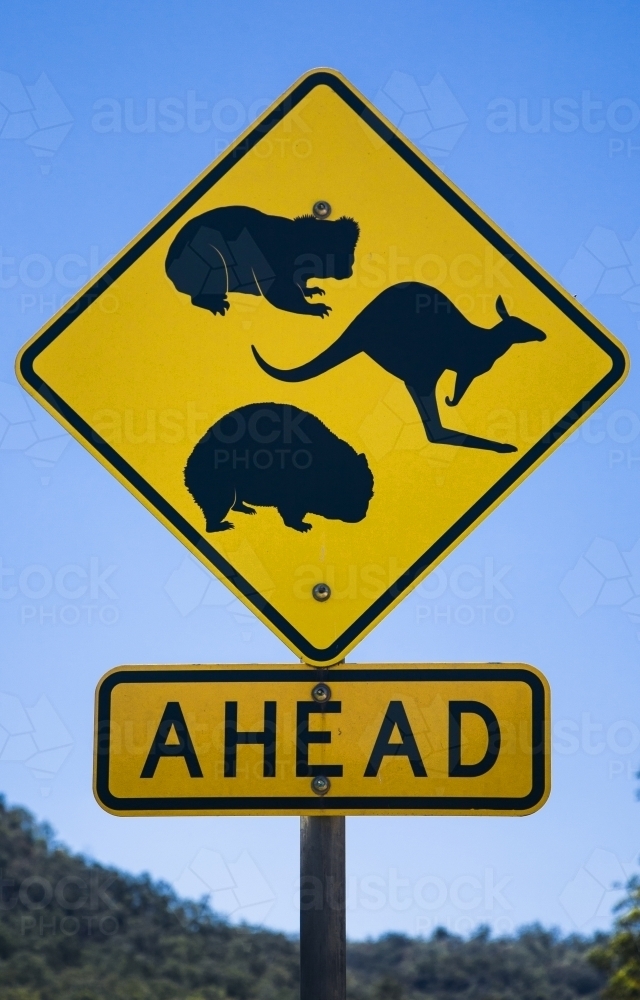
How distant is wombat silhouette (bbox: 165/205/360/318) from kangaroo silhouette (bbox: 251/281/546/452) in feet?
0.26

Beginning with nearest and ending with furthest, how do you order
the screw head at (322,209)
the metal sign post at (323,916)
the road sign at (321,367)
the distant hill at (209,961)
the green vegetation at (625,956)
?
the metal sign post at (323,916) → the road sign at (321,367) → the screw head at (322,209) → the green vegetation at (625,956) → the distant hill at (209,961)

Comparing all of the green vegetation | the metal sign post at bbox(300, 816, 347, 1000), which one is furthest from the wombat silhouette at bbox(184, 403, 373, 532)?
the green vegetation

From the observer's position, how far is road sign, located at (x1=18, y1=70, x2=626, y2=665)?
80.8 inches

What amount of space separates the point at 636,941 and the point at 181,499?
16.3 meters

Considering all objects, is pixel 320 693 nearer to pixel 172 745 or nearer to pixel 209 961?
pixel 172 745

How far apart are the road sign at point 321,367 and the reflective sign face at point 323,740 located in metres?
0.09

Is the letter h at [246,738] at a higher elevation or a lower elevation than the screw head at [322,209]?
lower

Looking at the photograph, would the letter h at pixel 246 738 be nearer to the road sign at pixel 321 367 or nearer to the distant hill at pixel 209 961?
the road sign at pixel 321 367

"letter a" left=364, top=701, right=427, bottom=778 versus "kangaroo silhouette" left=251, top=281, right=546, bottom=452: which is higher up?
"kangaroo silhouette" left=251, top=281, right=546, bottom=452

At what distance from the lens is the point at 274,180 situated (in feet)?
7.25

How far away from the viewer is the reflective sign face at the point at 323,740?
1.98m

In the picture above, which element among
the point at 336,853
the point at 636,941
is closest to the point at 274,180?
the point at 336,853

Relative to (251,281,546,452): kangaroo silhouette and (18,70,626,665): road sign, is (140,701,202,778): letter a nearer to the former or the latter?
(18,70,626,665): road sign

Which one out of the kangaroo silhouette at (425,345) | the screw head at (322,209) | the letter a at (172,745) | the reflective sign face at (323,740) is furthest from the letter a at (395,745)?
the screw head at (322,209)
